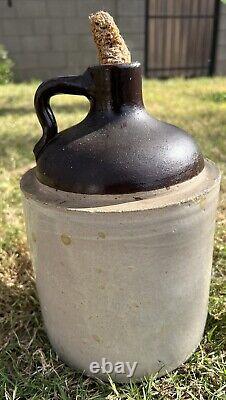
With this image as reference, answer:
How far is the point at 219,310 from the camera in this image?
1.90 metres

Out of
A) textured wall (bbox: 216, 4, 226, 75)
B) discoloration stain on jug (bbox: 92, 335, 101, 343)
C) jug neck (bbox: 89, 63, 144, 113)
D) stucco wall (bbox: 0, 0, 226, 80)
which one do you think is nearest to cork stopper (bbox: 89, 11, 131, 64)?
jug neck (bbox: 89, 63, 144, 113)

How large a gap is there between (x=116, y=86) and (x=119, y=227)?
1.44ft

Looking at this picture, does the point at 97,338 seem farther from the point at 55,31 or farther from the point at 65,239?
the point at 55,31

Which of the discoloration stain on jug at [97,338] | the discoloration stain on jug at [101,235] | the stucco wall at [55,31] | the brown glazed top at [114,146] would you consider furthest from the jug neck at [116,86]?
the stucco wall at [55,31]

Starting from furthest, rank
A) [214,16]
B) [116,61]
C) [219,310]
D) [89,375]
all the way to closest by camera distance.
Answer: [214,16]
[219,310]
[89,375]
[116,61]

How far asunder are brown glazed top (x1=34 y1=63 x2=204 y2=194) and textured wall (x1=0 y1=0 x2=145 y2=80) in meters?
6.28

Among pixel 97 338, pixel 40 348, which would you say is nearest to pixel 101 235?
pixel 97 338

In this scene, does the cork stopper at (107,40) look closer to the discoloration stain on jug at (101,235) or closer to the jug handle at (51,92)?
the jug handle at (51,92)

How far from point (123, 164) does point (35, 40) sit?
22.0 ft

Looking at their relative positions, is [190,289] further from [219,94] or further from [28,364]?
[219,94]

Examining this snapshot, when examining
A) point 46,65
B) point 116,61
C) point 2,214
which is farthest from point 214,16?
point 116,61

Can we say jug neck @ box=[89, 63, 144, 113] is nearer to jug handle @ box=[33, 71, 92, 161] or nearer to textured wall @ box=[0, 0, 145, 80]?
jug handle @ box=[33, 71, 92, 161]

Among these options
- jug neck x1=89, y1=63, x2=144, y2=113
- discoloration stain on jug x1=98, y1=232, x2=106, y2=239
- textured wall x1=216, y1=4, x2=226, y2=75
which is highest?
jug neck x1=89, y1=63, x2=144, y2=113

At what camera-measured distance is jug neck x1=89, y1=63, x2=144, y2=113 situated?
1.39m
